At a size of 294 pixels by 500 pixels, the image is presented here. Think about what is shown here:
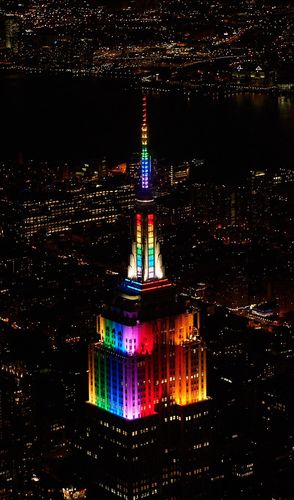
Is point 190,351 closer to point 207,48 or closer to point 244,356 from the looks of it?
point 244,356

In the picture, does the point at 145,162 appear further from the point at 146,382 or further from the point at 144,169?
the point at 146,382

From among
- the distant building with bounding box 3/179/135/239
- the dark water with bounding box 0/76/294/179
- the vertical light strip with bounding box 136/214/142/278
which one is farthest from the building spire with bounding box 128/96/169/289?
the dark water with bounding box 0/76/294/179

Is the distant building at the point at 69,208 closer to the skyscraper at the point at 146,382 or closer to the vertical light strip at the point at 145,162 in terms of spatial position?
the vertical light strip at the point at 145,162

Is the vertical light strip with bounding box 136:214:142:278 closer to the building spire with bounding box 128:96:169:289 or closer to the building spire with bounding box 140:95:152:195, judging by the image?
the building spire with bounding box 128:96:169:289

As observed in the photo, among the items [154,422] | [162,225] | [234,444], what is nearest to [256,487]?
[234,444]

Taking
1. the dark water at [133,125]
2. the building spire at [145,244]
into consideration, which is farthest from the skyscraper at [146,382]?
the dark water at [133,125]

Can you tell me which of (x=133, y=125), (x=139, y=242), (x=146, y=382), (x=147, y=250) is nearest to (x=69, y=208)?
(x=133, y=125)

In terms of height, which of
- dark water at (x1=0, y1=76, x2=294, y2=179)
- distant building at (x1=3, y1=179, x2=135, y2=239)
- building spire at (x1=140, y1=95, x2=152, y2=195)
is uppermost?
building spire at (x1=140, y1=95, x2=152, y2=195)
